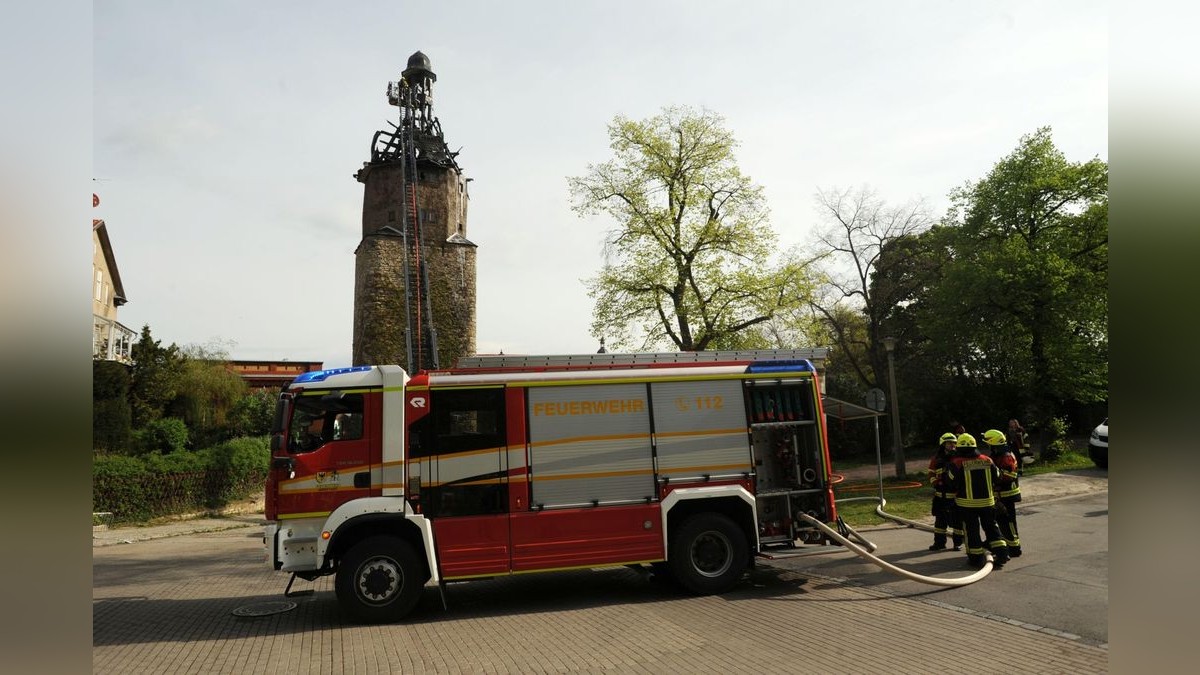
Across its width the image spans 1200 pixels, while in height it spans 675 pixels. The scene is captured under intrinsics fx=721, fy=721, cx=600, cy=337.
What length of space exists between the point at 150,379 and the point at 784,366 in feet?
108

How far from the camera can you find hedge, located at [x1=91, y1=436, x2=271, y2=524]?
21.0 m

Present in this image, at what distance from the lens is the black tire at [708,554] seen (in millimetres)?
9445

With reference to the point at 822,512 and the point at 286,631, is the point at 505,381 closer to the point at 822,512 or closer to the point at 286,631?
the point at 286,631

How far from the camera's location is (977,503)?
33.1 feet

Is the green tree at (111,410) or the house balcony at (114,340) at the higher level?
the house balcony at (114,340)

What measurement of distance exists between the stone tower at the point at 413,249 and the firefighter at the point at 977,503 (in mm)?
37648

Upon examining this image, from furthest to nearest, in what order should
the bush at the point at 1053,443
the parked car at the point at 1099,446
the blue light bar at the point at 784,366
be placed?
the bush at the point at 1053,443 < the parked car at the point at 1099,446 < the blue light bar at the point at 784,366

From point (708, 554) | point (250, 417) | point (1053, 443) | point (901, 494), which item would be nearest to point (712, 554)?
point (708, 554)

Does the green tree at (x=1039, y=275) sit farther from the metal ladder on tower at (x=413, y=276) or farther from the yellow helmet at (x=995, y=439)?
the metal ladder on tower at (x=413, y=276)

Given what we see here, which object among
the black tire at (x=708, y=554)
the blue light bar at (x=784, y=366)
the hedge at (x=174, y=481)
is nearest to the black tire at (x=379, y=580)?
the black tire at (x=708, y=554)

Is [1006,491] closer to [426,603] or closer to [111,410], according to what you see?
[426,603]

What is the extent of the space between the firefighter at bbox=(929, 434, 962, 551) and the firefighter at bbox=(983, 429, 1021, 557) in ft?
1.94

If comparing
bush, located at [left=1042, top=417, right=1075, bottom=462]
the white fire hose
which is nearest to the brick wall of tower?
bush, located at [left=1042, top=417, right=1075, bottom=462]

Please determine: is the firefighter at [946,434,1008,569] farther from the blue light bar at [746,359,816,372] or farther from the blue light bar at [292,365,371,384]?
the blue light bar at [292,365,371,384]
